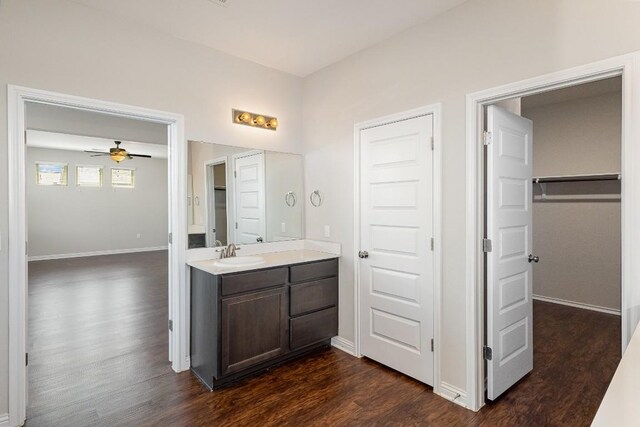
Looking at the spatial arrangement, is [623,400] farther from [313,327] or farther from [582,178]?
[582,178]

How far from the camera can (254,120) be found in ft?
10.9

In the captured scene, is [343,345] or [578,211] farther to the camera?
[578,211]

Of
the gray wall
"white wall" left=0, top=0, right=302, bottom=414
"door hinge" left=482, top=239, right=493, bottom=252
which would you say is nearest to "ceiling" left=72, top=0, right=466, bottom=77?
"white wall" left=0, top=0, right=302, bottom=414

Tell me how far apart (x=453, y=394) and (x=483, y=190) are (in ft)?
4.74

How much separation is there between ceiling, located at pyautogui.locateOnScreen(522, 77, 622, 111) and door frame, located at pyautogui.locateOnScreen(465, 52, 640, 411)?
203cm

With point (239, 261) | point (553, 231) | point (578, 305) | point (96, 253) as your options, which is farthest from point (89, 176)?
point (578, 305)

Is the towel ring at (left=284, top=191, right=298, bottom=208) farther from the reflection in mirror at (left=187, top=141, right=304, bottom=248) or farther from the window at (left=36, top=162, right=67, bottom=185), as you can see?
the window at (left=36, top=162, right=67, bottom=185)

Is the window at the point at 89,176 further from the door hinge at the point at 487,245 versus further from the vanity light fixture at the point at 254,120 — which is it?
the door hinge at the point at 487,245

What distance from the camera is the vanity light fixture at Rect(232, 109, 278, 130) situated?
3225 millimetres

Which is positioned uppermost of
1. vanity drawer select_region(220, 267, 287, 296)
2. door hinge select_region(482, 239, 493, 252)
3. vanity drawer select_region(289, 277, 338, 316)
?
door hinge select_region(482, 239, 493, 252)

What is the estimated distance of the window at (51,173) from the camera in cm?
822

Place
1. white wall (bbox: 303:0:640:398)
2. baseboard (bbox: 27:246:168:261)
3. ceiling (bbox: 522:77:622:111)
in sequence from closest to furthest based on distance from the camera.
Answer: white wall (bbox: 303:0:640:398) → ceiling (bbox: 522:77:622:111) → baseboard (bbox: 27:246:168:261)

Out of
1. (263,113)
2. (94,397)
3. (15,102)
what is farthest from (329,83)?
(94,397)

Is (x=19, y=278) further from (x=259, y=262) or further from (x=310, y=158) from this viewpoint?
(x=310, y=158)
